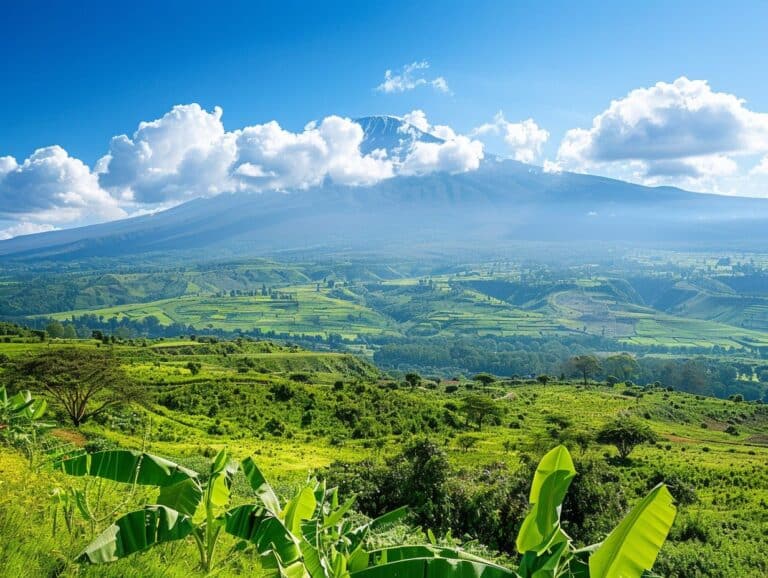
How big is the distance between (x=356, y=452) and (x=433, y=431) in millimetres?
12664

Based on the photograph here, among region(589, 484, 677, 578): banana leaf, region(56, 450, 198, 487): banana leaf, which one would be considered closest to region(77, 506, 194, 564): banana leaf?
region(56, 450, 198, 487): banana leaf

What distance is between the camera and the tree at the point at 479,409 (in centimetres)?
4473

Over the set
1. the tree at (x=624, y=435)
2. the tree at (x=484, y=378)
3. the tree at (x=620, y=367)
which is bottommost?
the tree at (x=620, y=367)

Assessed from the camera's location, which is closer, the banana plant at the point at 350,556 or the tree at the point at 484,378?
the banana plant at the point at 350,556

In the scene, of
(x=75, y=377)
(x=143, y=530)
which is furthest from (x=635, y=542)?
(x=75, y=377)

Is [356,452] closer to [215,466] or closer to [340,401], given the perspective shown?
[340,401]

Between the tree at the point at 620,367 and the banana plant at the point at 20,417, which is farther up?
the banana plant at the point at 20,417

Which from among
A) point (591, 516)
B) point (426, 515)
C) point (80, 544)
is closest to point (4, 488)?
point (80, 544)

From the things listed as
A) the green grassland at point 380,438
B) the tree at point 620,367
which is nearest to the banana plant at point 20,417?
the green grassland at point 380,438

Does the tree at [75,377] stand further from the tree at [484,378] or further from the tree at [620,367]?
the tree at [620,367]

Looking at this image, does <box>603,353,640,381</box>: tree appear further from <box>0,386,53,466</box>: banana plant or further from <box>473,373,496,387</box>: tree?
<box>0,386,53,466</box>: banana plant

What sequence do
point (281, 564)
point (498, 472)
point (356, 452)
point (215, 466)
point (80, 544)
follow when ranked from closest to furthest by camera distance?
point (281, 564)
point (215, 466)
point (80, 544)
point (498, 472)
point (356, 452)

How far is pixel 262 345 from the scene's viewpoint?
85188 millimetres

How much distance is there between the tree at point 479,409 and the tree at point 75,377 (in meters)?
28.0
